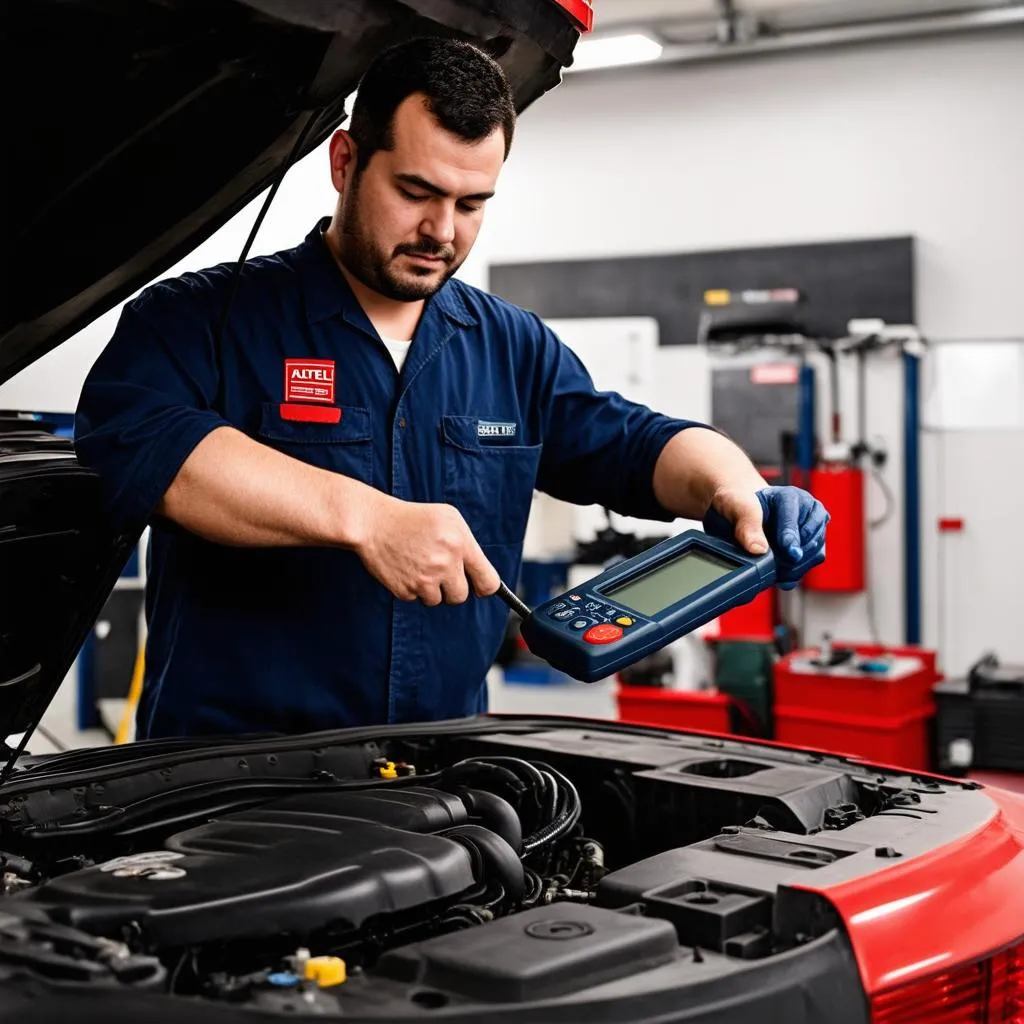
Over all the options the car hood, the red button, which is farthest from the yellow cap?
the car hood

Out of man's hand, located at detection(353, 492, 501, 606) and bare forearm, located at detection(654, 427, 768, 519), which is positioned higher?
bare forearm, located at detection(654, 427, 768, 519)

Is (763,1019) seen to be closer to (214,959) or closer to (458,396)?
(214,959)

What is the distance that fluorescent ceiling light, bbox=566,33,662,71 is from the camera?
6.09 meters

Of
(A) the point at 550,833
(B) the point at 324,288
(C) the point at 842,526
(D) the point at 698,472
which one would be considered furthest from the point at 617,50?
(A) the point at 550,833

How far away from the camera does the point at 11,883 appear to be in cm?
116

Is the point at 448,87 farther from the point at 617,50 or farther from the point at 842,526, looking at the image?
the point at 617,50

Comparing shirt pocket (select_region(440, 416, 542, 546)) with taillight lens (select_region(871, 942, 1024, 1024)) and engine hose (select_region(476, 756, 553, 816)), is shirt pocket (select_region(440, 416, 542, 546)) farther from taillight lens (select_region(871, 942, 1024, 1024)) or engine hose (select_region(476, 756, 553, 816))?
taillight lens (select_region(871, 942, 1024, 1024))

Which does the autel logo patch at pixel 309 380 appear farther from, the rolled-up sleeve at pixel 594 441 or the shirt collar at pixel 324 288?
the rolled-up sleeve at pixel 594 441

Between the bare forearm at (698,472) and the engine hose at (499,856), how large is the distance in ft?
2.05

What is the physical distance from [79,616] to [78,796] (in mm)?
220

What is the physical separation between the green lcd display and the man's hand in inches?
5.7

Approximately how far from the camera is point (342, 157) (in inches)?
69.3

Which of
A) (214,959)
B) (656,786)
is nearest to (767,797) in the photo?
(656,786)

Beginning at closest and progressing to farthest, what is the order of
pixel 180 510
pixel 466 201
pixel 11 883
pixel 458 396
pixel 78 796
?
pixel 11 883, pixel 78 796, pixel 180 510, pixel 466 201, pixel 458 396
